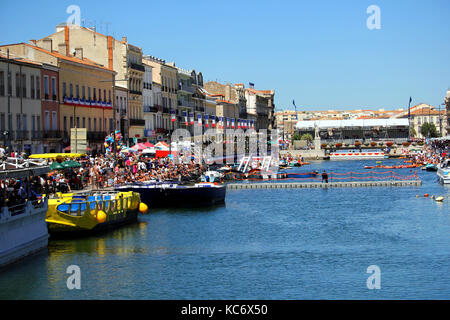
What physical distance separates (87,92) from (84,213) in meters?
38.8

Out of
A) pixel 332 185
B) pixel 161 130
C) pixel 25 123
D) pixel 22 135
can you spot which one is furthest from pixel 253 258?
pixel 161 130

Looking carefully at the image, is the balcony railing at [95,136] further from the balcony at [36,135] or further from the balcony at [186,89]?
the balcony at [186,89]

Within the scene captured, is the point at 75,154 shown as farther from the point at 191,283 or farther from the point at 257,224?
the point at 191,283

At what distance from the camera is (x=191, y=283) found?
29422 mm

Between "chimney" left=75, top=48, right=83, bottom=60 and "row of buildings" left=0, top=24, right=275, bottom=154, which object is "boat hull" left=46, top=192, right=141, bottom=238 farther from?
"chimney" left=75, top=48, right=83, bottom=60

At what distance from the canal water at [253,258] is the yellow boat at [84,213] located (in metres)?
0.65

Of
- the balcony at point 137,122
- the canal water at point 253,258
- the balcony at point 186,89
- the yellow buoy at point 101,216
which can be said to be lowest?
the canal water at point 253,258

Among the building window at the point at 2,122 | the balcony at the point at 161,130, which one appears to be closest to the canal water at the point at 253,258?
the building window at the point at 2,122

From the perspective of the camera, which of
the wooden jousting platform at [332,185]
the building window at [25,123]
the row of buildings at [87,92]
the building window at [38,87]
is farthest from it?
the wooden jousting platform at [332,185]

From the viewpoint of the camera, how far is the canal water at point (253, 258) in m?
28.2

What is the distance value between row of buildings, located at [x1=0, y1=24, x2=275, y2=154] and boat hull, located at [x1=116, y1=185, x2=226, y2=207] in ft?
28.2

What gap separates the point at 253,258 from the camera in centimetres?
3459

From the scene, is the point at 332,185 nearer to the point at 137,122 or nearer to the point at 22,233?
the point at 137,122
